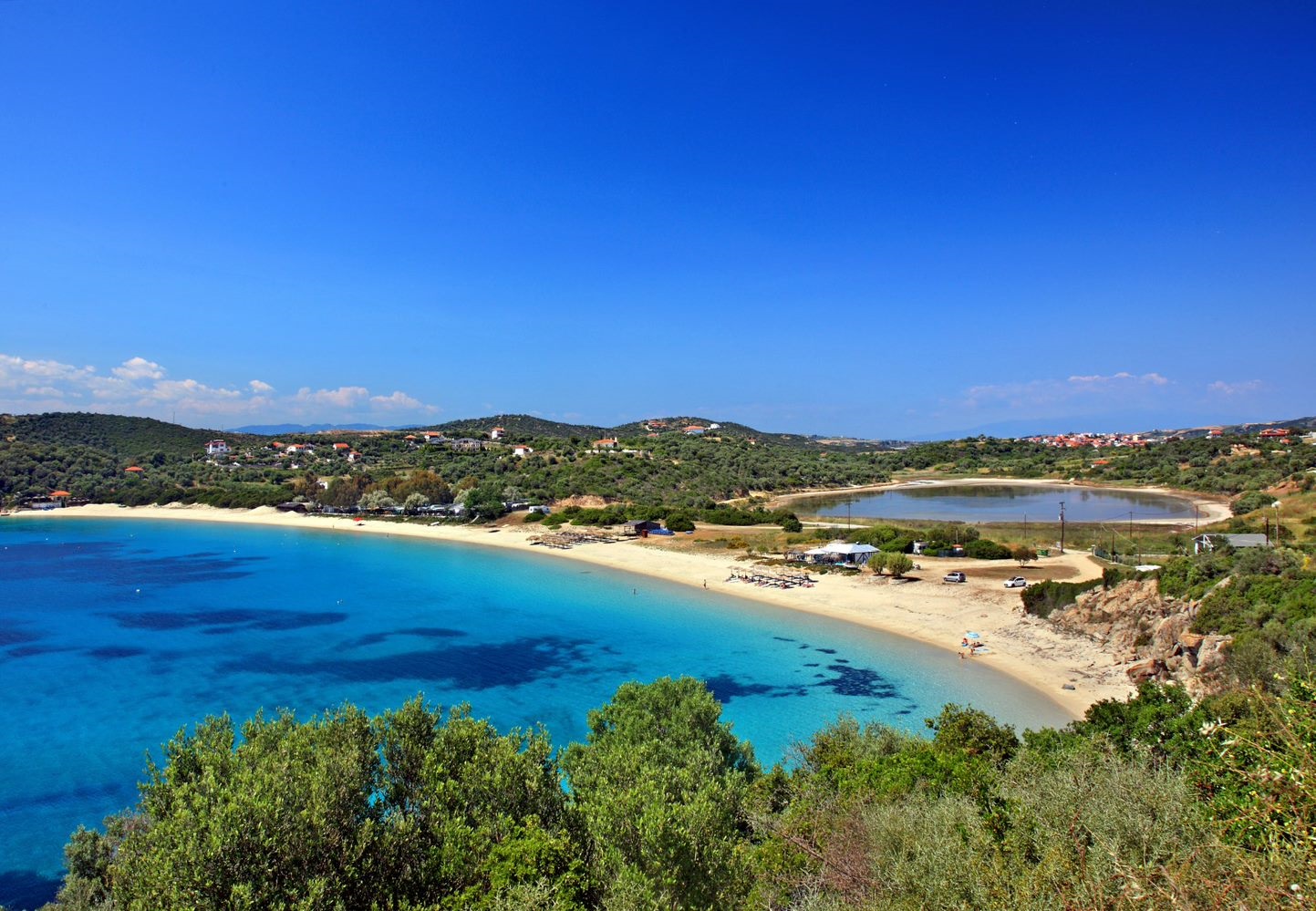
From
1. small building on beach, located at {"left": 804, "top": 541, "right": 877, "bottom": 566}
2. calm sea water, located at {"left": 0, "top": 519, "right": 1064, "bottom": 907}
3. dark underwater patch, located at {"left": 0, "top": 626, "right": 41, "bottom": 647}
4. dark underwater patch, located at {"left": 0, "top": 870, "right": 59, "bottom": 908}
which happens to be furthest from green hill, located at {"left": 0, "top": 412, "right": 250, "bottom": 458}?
dark underwater patch, located at {"left": 0, "top": 870, "right": 59, "bottom": 908}

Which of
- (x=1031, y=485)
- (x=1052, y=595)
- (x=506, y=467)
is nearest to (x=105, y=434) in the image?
(x=506, y=467)

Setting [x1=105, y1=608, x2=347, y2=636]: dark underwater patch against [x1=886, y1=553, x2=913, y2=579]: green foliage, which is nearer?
[x1=105, y1=608, x2=347, y2=636]: dark underwater patch

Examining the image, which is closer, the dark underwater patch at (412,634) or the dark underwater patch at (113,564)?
the dark underwater patch at (412,634)

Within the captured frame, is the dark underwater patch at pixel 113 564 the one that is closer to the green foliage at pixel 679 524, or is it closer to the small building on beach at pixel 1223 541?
the green foliage at pixel 679 524

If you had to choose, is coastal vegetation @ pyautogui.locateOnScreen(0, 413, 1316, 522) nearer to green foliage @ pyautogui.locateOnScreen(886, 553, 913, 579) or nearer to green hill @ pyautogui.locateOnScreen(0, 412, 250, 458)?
green hill @ pyautogui.locateOnScreen(0, 412, 250, 458)

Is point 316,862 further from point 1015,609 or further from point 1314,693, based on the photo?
point 1015,609

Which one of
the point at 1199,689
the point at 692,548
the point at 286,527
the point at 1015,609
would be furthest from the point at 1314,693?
the point at 286,527

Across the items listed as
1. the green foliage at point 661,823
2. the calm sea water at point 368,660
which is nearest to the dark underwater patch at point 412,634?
the calm sea water at point 368,660
